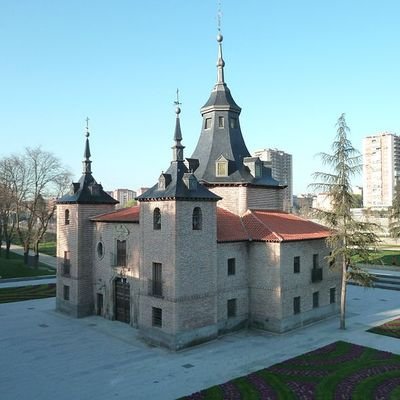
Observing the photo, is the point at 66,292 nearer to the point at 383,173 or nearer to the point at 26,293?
the point at 26,293

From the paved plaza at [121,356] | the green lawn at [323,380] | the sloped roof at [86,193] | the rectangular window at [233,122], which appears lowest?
the paved plaza at [121,356]

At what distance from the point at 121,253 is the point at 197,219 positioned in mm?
6996

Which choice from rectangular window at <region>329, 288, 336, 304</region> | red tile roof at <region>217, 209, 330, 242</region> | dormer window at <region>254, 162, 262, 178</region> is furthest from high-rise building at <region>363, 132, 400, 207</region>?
dormer window at <region>254, 162, 262, 178</region>

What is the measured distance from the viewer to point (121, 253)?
27.5 meters

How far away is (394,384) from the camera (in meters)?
17.2

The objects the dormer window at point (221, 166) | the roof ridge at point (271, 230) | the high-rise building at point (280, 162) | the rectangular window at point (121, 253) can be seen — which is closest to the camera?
the roof ridge at point (271, 230)

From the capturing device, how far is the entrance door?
27.2 m

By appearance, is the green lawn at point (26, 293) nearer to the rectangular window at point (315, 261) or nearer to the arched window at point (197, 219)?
the arched window at point (197, 219)

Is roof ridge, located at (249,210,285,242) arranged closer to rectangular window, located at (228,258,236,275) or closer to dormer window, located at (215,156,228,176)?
rectangular window, located at (228,258,236,275)

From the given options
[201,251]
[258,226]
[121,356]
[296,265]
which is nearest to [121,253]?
[201,251]

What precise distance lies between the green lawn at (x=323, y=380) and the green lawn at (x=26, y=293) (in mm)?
24215

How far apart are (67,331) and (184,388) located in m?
11.6

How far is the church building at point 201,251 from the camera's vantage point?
74.2 feet

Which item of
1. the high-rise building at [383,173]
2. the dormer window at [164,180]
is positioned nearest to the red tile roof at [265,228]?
the dormer window at [164,180]
